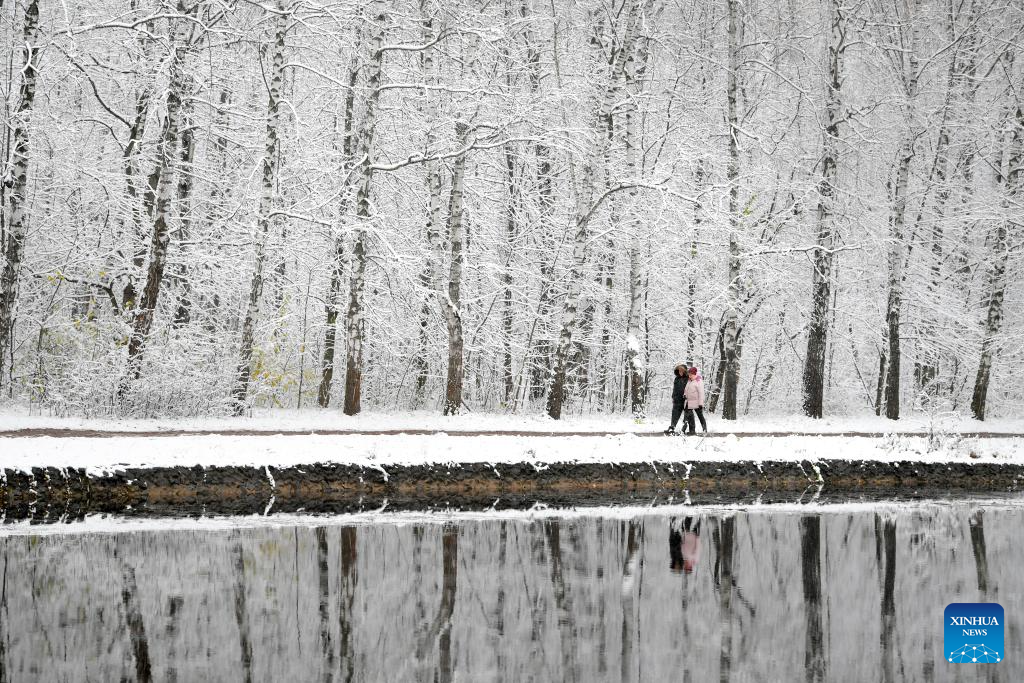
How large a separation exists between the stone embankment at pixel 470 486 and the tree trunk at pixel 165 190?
665 cm

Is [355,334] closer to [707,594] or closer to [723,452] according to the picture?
[723,452]

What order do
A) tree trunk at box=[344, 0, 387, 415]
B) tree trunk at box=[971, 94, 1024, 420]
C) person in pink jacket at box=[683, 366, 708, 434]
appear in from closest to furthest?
person in pink jacket at box=[683, 366, 708, 434] → tree trunk at box=[344, 0, 387, 415] → tree trunk at box=[971, 94, 1024, 420]

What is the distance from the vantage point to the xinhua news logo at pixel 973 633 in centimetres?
852

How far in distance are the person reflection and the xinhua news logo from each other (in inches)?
113

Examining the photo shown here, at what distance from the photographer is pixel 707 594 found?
10633 millimetres

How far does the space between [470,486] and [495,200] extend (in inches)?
570

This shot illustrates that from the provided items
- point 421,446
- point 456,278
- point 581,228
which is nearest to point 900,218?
Result: point 581,228

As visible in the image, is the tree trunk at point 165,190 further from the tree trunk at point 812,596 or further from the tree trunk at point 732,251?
the tree trunk at point 732,251

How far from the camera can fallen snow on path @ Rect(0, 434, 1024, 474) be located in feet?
51.6

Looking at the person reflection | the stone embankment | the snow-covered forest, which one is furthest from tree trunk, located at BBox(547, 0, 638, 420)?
the person reflection

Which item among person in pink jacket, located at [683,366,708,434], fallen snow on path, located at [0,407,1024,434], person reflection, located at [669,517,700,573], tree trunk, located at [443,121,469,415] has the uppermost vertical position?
tree trunk, located at [443,121,469,415]

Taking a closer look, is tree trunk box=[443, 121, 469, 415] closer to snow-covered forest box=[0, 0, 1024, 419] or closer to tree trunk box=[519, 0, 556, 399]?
snow-covered forest box=[0, 0, 1024, 419]

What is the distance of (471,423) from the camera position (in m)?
23.7


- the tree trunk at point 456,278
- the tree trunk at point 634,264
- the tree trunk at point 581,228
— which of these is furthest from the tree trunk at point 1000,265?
the tree trunk at point 456,278
